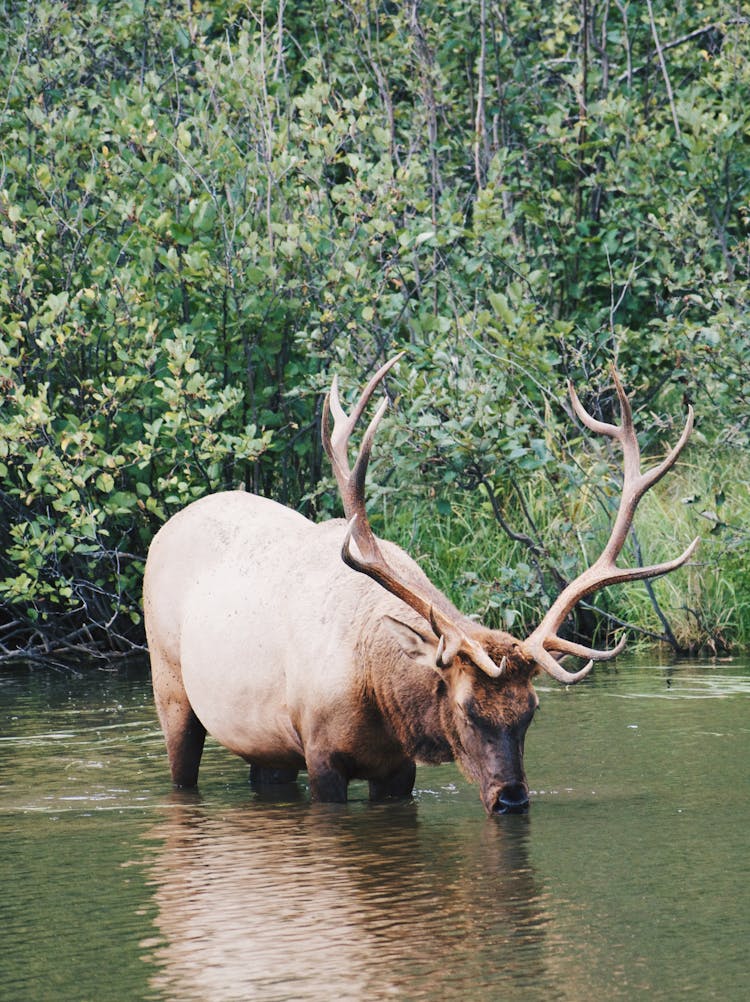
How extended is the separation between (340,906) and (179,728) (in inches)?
101

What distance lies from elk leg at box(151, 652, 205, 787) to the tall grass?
117 inches

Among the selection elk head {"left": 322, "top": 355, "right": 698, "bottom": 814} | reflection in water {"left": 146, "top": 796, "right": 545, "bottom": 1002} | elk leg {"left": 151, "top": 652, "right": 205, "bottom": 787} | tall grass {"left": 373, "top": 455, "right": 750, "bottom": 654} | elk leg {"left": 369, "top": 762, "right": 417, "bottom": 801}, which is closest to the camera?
reflection in water {"left": 146, "top": 796, "right": 545, "bottom": 1002}

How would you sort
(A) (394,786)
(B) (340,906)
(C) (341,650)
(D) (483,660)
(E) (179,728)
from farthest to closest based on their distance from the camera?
1. (E) (179,728)
2. (A) (394,786)
3. (C) (341,650)
4. (D) (483,660)
5. (B) (340,906)

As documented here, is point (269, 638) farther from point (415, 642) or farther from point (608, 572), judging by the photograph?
point (608, 572)

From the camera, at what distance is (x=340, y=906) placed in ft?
17.1

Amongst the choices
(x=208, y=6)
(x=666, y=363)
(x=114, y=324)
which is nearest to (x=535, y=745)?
(x=114, y=324)

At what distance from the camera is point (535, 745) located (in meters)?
8.04

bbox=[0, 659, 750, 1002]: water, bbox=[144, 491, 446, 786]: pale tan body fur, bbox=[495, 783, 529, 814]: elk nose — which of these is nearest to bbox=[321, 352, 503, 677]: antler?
bbox=[144, 491, 446, 786]: pale tan body fur

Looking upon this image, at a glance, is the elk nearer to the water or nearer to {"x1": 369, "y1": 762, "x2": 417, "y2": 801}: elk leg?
{"x1": 369, "y1": 762, "x2": 417, "y2": 801}: elk leg

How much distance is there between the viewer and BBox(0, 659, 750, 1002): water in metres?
4.49

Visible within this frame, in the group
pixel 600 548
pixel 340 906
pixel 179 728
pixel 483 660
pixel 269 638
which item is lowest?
pixel 340 906

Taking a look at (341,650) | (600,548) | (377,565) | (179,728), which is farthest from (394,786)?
(600,548)

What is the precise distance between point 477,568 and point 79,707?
2.95m

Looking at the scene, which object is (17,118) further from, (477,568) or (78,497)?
(477,568)
